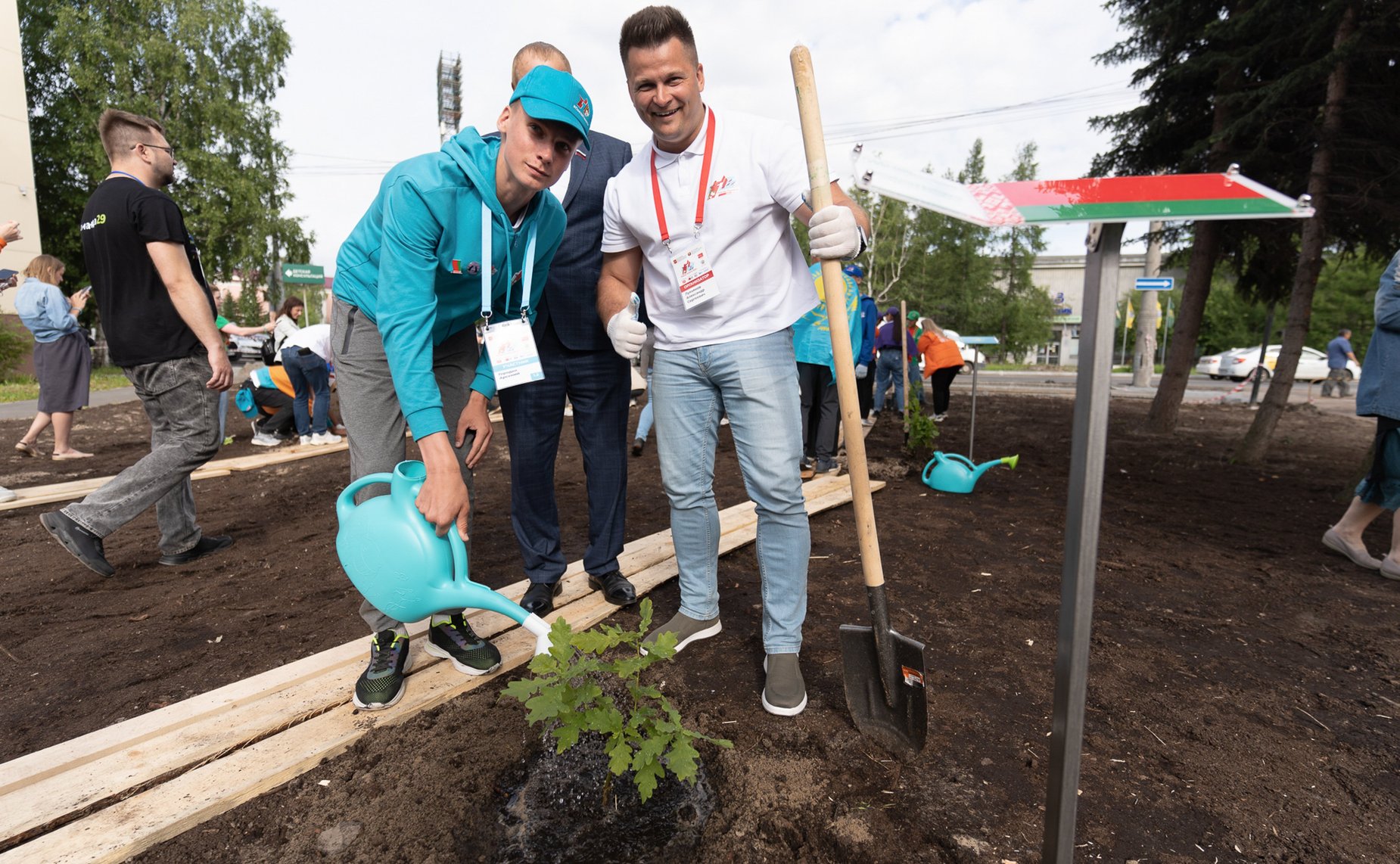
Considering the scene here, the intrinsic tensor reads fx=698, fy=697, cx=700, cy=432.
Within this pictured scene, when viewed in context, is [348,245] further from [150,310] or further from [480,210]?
[150,310]

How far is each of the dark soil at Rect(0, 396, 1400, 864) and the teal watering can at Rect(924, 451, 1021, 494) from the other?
37 centimetres

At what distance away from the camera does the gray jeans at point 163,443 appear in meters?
3.29

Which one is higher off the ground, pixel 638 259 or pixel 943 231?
pixel 943 231

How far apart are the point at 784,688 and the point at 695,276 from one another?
131 cm

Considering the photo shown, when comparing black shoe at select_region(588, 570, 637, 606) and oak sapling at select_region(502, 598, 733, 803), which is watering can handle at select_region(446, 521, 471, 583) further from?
black shoe at select_region(588, 570, 637, 606)

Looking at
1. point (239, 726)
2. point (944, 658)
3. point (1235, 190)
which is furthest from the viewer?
point (944, 658)

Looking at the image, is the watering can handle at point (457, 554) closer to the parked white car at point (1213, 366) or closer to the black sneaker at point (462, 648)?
the black sneaker at point (462, 648)

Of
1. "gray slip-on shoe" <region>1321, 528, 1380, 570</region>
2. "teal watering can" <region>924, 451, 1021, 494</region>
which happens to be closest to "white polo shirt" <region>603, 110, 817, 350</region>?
"teal watering can" <region>924, 451, 1021, 494</region>

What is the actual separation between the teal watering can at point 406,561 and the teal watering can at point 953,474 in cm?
411

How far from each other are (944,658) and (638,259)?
1.84m

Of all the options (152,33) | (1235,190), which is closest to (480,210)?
(1235,190)

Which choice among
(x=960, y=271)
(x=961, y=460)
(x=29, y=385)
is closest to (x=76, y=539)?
(x=961, y=460)

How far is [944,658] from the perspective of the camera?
2549 millimetres

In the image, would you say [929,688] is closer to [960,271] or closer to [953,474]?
[953,474]
